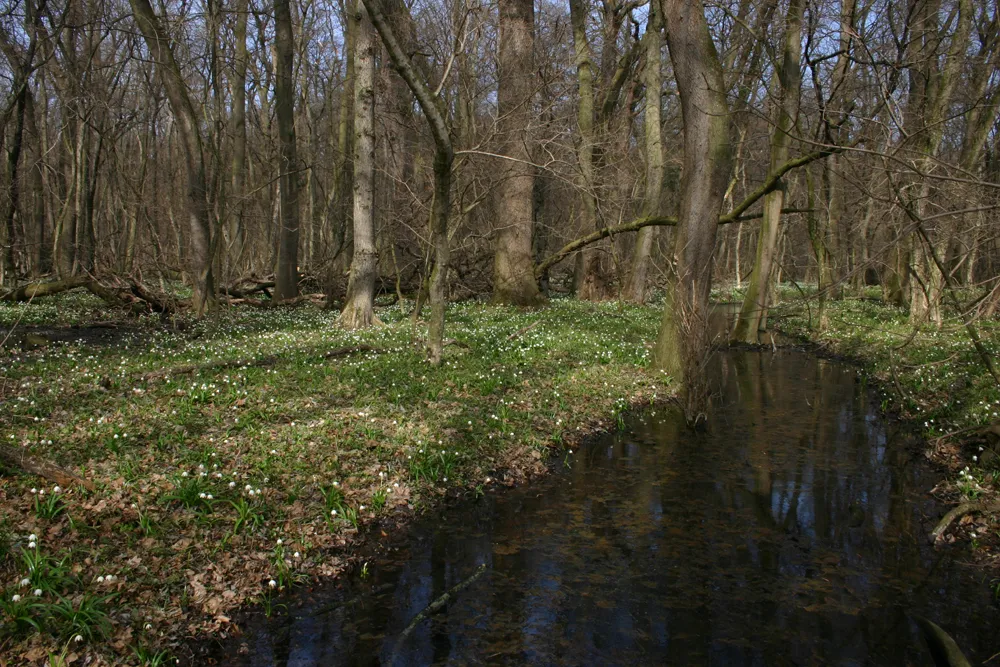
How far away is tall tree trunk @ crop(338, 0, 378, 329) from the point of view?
13906mm

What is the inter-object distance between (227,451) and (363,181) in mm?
8670

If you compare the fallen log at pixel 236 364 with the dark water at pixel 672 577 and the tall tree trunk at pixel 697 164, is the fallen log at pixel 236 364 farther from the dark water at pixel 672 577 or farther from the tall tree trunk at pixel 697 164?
the tall tree trunk at pixel 697 164

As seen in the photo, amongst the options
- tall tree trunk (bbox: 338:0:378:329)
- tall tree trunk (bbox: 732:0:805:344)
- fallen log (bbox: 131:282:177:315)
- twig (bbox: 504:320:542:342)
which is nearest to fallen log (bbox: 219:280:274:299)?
fallen log (bbox: 131:282:177:315)

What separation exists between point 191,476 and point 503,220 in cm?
1445

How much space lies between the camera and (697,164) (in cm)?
1038

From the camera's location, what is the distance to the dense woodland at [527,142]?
376 inches

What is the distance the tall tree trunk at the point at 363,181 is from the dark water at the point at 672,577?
7470 mm

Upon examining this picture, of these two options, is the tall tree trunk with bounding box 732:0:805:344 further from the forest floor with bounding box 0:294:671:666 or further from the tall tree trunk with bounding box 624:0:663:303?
the tall tree trunk with bounding box 624:0:663:303

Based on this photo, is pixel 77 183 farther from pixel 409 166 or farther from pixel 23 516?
pixel 23 516

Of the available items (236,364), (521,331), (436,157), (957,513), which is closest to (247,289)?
(521,331)

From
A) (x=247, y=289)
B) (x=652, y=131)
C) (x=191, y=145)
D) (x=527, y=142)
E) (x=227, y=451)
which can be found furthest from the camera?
(x=652, y=131)

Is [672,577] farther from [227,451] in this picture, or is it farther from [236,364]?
[236,364]

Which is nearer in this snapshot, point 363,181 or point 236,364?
point 236,364

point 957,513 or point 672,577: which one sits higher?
point 957,513
